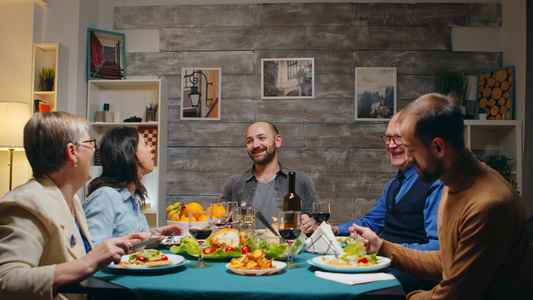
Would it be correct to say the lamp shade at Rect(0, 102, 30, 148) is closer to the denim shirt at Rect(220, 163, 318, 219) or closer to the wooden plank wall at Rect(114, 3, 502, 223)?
the wooden plank wall at Rect(114, 3, 502, 223)

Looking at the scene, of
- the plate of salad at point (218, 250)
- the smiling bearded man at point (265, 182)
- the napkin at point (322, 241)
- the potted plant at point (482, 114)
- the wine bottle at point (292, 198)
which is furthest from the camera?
the potted plant at point (482, 114)

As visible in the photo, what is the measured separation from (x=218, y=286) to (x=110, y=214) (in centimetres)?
96

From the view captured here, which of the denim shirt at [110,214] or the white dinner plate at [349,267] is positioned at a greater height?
the denim shirt at [110,214]

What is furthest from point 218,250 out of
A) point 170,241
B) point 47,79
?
point 47,79

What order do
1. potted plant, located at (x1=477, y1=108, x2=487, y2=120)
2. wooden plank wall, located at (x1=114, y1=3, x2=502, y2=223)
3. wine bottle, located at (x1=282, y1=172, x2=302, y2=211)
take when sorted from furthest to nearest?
wooden plank wall, located at (x1=114, y1=3, x2=502, y2=223) → potted plant, located at (x1=477, y1=108, x2=487, y2=120) → wine bottle, located at (x1=282, y1=172, x2=302, y2=211)

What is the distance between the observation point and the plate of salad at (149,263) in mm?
1604

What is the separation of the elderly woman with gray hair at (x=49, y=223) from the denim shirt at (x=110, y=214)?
0.97 ft

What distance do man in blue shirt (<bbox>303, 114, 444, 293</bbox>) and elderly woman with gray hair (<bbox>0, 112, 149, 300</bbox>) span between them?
1227 millimetres

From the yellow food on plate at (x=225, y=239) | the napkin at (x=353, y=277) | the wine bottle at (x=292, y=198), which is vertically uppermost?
the wine bottle at (x=292, y=198)

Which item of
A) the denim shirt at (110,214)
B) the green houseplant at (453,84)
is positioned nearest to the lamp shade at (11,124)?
the denim shirt at (110,214)

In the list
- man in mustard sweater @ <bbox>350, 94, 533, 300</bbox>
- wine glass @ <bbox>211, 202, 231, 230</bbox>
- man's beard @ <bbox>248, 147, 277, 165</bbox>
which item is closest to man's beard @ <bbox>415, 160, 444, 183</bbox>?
man in mustard sweater @ <bbox>350, 94, 533, 300</bbox>

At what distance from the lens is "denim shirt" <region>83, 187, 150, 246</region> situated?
2131 mm

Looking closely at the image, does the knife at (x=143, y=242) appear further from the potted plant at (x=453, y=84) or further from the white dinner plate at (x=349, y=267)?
the potted plant at (x=453, y=84)

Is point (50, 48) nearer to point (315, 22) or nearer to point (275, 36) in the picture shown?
point (275, 36)
